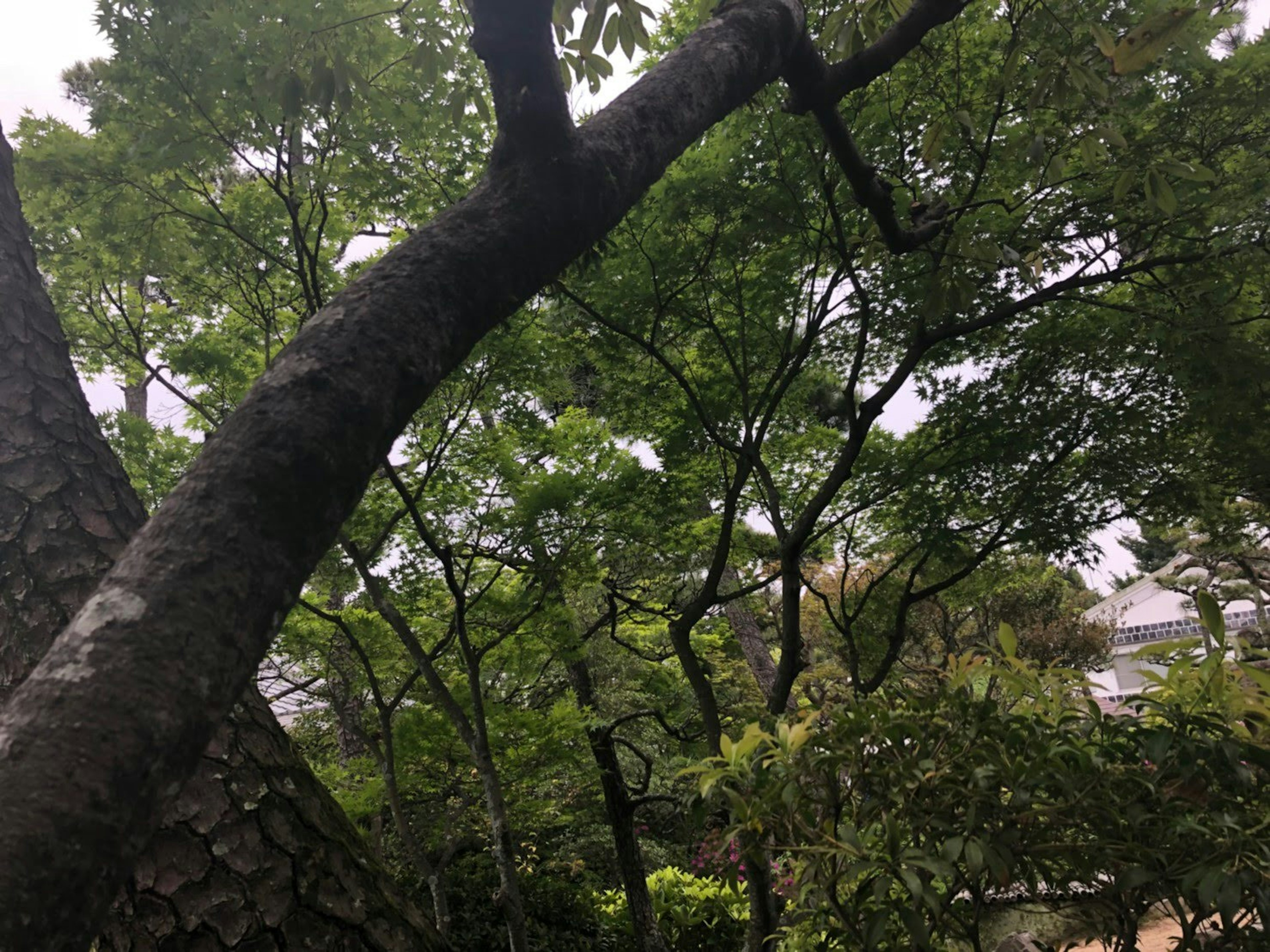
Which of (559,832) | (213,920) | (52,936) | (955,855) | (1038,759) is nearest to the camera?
(52,936)

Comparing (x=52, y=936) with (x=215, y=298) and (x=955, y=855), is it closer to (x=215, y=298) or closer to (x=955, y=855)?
(x=955, y=855)

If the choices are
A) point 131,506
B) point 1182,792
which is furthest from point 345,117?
point 1182,792

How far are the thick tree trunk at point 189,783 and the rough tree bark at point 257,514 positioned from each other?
2.27ft

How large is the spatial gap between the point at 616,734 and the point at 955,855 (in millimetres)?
7590

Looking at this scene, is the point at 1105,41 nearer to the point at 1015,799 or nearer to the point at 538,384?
the point at 1015,799

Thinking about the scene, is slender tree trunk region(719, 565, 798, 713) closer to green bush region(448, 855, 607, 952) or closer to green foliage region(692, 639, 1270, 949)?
green bush region(448, 855, 607, 952)

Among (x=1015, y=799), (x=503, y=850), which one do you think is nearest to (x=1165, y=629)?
(x=503, y=850)

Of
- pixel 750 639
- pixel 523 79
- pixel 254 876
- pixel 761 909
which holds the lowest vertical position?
pixel 761 909

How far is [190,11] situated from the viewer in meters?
3.21

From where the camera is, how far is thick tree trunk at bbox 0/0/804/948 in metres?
0.49

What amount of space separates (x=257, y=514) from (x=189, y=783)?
0.54 m

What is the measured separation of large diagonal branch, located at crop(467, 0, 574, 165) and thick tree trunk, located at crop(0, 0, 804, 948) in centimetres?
3

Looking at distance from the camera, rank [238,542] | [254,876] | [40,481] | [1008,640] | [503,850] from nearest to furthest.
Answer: [238,542] < [254,876] < [40,481] < [1008,640] < [503,850]

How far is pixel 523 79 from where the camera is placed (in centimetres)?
107
